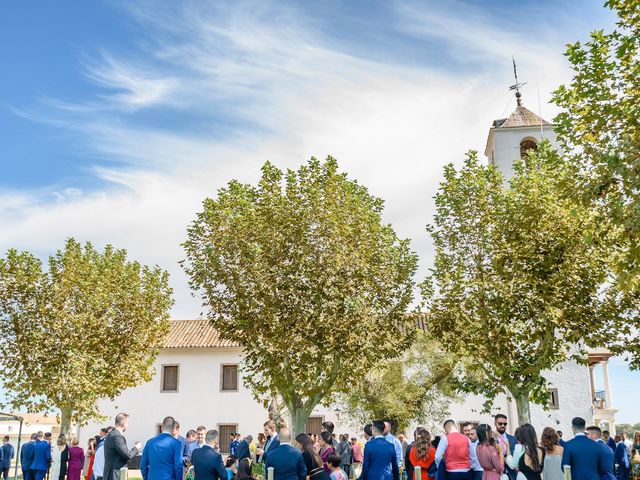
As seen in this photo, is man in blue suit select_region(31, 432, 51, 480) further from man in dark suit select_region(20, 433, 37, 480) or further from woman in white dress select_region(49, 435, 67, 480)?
woman in white dress select_region(49, 435, 67, 480)

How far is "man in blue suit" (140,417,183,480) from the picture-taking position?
31.7 ft

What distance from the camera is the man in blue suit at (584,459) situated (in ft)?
30.3

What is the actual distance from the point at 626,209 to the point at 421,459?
19.1 feet

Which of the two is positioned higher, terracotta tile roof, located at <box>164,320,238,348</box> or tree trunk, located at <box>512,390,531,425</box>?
terracotta tile roof, located at <box>164,320,238,348</box>

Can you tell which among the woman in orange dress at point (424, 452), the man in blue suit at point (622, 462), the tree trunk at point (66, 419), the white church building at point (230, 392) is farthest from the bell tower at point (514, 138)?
the woman in orange dress at point (424, 452)

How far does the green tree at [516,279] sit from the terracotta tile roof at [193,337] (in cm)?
2285

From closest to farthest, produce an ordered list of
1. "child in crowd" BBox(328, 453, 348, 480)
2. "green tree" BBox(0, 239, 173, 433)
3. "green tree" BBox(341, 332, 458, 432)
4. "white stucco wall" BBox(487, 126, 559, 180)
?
1. "child in crowd" BBox(328, 453, 348, 480)
2. "green tree" BBox(0, 239, 173, 433)
3. "green tree" BBox(341, 332, 458, 432)
4. "white stucco wall" BBox(487, 126, 559, 180)

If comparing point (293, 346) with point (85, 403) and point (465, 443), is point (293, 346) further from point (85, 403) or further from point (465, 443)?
point (465, 443)

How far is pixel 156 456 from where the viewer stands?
31.8 ft

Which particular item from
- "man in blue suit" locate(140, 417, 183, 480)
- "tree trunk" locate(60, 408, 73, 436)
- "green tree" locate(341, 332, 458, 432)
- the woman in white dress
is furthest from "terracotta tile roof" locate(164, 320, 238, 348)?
"man in blue suit" locate(140, 417, 183, 480)

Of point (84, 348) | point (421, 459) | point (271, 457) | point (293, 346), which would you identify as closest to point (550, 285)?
point (293, 346)

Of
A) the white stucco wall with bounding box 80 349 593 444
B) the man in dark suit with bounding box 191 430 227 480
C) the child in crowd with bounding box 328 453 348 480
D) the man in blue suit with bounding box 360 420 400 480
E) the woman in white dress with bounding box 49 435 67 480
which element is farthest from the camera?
the white stucco wall with bounding box 80 349 593 444

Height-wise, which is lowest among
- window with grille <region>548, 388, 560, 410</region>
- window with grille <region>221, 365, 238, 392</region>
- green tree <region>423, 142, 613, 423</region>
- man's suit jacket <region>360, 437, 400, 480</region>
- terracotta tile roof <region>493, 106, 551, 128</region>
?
man's suit jacket <region>360, 437, 400, 480</region>

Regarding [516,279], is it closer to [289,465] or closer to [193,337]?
[289,465]
